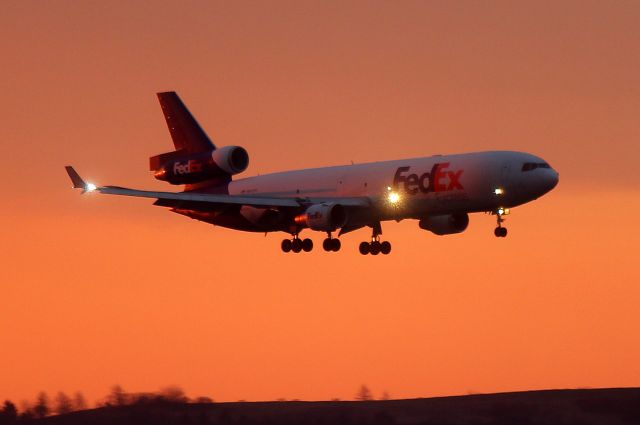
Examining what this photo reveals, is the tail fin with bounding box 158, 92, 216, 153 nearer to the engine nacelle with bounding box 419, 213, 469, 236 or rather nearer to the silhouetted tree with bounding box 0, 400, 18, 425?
the engine nacelle with bounding box 419, 213, 469, 236

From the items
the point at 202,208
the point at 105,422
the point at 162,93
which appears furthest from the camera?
the point at 105,422

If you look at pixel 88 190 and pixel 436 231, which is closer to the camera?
pixel 88 190

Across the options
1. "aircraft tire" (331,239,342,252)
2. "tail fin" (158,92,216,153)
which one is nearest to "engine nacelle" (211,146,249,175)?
"tail fin" (158,92,216,153)

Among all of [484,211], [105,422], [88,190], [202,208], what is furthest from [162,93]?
[105,422]

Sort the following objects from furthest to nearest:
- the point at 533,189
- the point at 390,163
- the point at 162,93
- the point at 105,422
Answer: the point at 105,422, the point at 162,93, the point at 390,163, the point at 533,189

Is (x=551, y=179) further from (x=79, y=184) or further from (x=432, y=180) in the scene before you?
(x=79, y=184)

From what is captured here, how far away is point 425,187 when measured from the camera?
89750mm

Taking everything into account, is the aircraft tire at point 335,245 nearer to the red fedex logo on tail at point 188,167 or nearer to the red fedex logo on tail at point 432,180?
the red fedex logo on tail at point 432,180

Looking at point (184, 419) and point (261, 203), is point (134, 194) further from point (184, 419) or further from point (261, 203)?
point (184, 419)

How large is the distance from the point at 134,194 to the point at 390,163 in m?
17.0

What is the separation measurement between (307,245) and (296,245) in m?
0.78

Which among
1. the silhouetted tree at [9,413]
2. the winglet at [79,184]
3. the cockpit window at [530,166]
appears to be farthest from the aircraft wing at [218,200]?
the silhouetted tree at [9,413]

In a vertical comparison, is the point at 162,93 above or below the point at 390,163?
above

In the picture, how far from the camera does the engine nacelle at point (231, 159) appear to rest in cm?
10544
